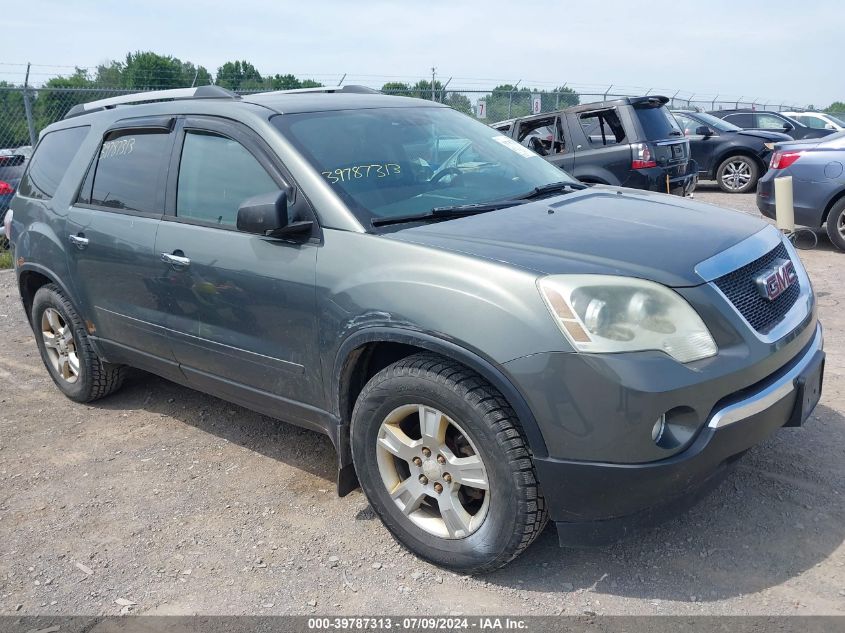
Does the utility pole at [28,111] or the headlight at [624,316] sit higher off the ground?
the utility pole at [28,111]

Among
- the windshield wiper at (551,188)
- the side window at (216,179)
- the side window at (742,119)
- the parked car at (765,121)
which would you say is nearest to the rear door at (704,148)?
the parked car at (765,121)

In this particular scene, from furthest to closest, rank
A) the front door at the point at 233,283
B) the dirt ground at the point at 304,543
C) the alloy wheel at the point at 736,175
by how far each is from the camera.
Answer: the alloy wheel at the point at 736,175 < the front door at the point at 233,283 < the dirt ground at the point at 304,543

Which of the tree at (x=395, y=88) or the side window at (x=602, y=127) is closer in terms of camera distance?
the side window at (x=602, y=127)

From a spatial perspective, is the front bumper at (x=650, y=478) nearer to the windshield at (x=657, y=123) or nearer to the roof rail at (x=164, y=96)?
the roof rail at (x=164, y=96)

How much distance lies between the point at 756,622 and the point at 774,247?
1.48 metres

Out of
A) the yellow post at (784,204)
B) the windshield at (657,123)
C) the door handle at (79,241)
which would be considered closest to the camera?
the door handle at (79,241)

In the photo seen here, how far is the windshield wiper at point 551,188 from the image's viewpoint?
12.2ft

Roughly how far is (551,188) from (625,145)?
5961mm

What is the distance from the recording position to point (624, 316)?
2.60 metres

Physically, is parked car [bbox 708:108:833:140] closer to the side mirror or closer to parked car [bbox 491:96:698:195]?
parked car [bbox 491:96:698:195]

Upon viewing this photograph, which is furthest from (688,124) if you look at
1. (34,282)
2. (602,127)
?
(34,282)

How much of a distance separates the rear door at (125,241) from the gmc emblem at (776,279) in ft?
9.03

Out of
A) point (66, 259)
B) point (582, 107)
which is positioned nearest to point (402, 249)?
point (66, 259)

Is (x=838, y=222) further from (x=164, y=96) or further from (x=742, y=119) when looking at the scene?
(x=742, y=119)
